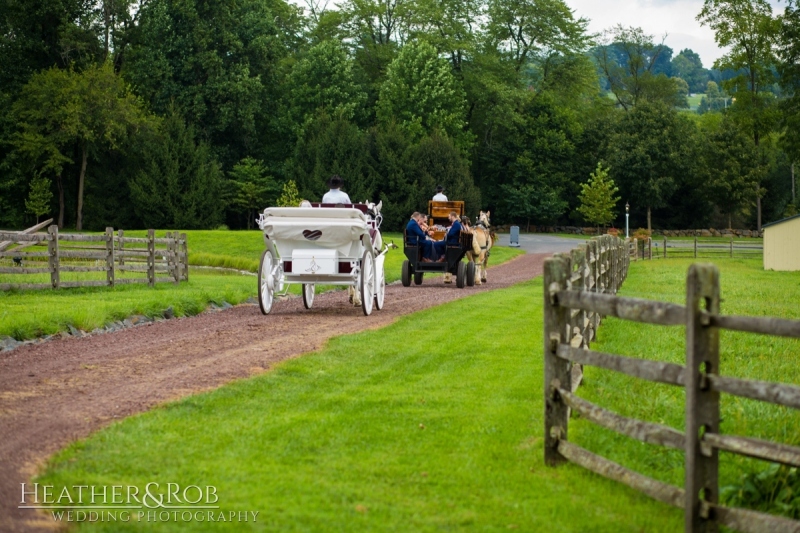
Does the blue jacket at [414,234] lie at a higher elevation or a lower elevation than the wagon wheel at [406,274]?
higher

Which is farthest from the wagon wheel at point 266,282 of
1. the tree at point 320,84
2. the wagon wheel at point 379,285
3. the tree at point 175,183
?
the tree at point 320,84

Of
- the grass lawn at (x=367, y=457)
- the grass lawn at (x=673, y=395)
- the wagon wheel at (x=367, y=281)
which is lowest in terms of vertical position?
the grass lawn at (x=673, y=395)

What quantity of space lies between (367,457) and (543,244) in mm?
58217

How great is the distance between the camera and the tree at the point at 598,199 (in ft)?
248

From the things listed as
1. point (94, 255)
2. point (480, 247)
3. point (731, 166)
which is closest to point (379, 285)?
point (94, 255)

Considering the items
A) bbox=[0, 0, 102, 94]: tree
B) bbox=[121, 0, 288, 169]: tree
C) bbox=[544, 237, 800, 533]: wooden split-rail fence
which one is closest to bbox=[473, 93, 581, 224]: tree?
bbox=[121, 0, 288, 169]: tree

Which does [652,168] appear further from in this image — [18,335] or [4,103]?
[18,335]

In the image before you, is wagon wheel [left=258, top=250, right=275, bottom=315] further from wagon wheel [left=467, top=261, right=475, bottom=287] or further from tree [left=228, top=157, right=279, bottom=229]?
tree [left=228, top=157, right=279, bottom=229]

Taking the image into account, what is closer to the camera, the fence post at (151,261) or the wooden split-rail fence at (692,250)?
the fence post at (151,261)

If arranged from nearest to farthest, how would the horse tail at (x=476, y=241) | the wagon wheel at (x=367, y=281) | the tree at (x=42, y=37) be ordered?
the wagon wheel at (x=367, y=281) < the horse tail at (x=476, y=241) < the tree at (x=42, y=37)

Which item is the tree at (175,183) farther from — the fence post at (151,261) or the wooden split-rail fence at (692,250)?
the fence post at (151,261)

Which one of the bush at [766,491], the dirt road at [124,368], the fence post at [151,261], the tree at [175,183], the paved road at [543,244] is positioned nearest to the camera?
the bush at [766,491]

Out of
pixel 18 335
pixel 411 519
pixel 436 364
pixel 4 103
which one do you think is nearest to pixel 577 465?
pixel 411 519

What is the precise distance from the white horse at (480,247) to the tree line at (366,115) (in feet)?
90.3
